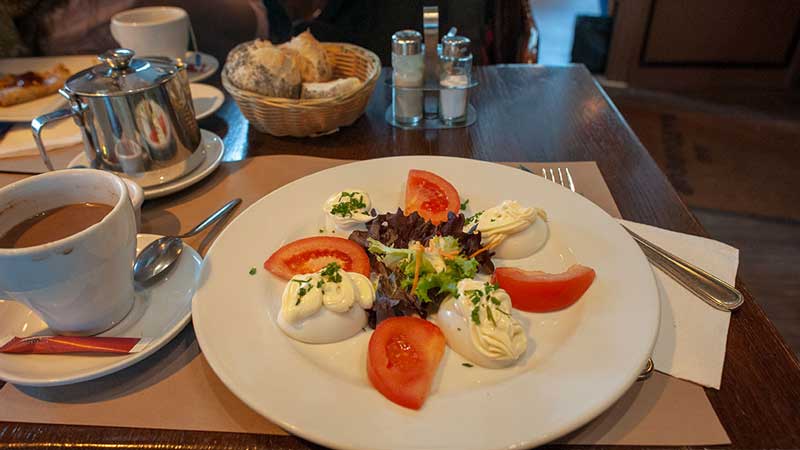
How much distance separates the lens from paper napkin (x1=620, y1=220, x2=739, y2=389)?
80 centimetres

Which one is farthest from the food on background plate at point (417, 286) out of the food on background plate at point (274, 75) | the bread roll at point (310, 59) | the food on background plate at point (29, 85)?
the food on background plate at point (29, 85)

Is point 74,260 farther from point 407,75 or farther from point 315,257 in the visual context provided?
point 407,75

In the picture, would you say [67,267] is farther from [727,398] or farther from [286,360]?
[727,398]

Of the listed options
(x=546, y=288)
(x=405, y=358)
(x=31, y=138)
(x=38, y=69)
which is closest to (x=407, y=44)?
(x=546, y=288)

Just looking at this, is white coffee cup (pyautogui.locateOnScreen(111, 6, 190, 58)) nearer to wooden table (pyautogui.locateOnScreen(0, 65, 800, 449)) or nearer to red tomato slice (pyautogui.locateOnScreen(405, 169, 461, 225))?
wooden table (pyautogui.locateOnScreen(0, 65, 800, 449))

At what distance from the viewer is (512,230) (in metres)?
0.98

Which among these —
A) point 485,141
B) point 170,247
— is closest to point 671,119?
point 485,141

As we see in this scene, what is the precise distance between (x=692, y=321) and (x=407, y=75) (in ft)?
3.38

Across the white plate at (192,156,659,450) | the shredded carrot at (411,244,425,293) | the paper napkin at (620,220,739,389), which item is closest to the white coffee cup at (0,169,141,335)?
the white plate at (192,156,659,450)

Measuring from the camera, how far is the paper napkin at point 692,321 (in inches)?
31.5

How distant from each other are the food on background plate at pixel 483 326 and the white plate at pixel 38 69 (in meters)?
1.48

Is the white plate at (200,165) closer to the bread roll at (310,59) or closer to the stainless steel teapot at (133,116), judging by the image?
the stainless steel teapot at (133,116)

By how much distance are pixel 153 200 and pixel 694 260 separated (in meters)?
1.21

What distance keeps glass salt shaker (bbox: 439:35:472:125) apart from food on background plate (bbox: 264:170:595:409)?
57 cm
